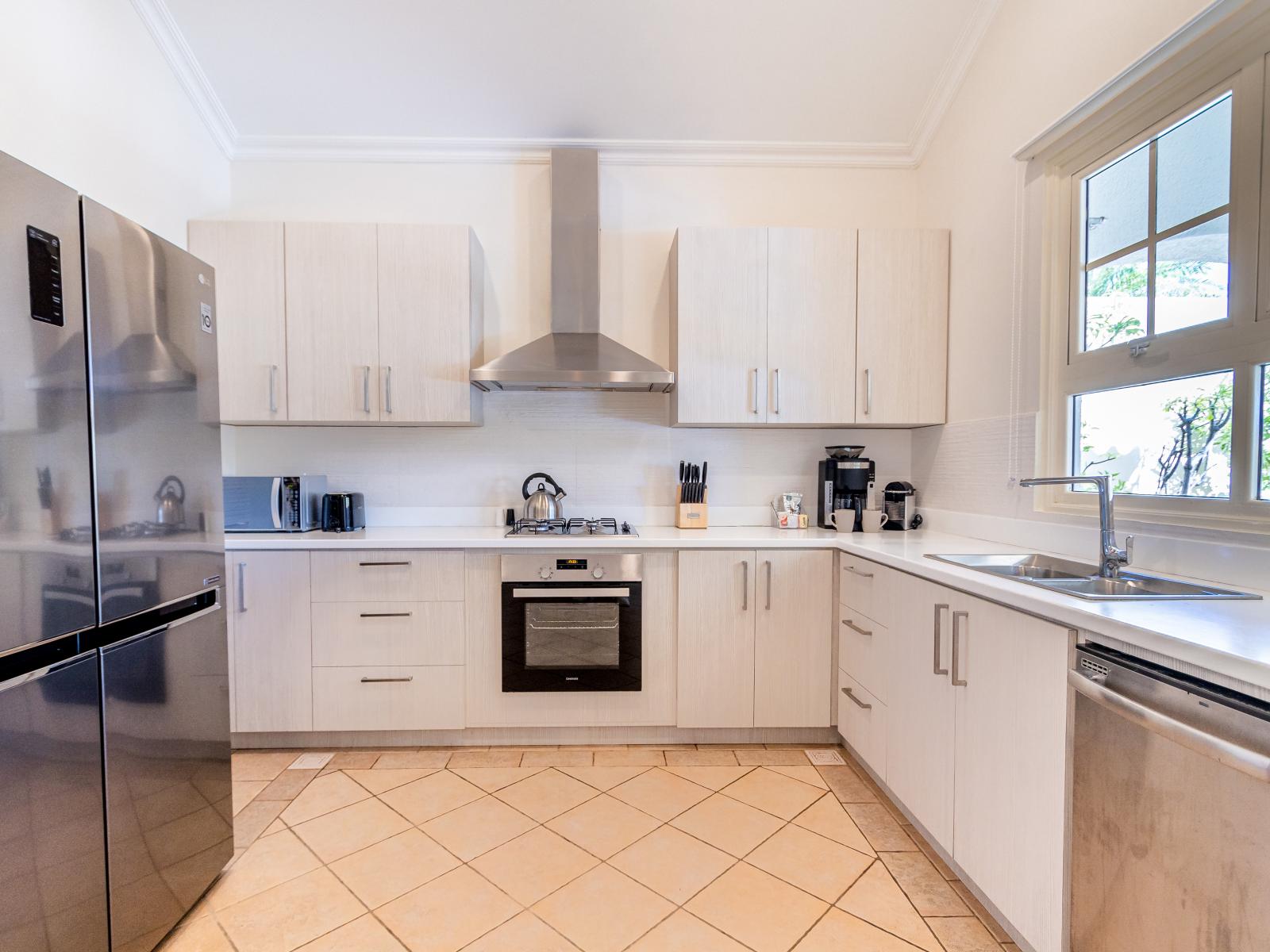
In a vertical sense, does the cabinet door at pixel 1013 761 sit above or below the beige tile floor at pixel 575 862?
above

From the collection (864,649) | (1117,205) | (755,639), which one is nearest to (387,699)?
(755,639)

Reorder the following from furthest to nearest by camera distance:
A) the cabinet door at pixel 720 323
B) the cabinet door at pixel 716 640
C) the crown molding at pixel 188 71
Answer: the cabinet door at pixel 720 323 → the cabinet door at pixel 716 640 → the crown molding at pixel 188 71

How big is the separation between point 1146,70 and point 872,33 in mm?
1124

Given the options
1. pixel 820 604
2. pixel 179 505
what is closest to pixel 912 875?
pixel 820 604

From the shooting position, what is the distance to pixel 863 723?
2170 millimetres

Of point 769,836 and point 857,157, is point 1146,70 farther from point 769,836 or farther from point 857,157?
point 769,836

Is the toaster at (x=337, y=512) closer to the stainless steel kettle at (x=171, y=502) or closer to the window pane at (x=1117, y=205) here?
the stainless steel kettle at (x=171, y=502)

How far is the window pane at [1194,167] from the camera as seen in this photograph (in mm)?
1554

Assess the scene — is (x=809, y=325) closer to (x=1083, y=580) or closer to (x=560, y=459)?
(x=560, y=459)

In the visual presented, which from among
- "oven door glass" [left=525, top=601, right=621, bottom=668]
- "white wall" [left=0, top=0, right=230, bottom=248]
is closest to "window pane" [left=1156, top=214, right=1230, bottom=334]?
"oven door glass" [left=525, top=601, right=621, bottom=668]

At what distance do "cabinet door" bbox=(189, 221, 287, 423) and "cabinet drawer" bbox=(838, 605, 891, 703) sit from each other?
8.34ft

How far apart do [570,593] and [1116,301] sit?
2.12 m

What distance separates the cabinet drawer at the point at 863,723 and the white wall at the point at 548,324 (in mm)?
964

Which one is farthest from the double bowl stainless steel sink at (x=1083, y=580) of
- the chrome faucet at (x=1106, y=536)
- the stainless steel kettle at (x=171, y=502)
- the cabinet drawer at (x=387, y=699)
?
the stainless steel kettle at (x=171, y=502)
